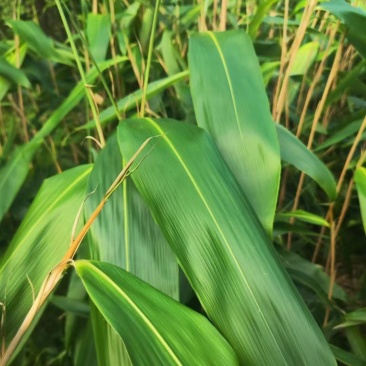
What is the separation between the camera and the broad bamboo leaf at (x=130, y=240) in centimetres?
40

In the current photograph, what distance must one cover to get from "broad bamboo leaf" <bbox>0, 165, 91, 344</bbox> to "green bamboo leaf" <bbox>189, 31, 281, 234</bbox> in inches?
5.8

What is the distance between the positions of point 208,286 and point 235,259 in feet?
0.09

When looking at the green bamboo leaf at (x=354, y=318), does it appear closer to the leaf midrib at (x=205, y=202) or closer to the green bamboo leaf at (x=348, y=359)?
the green bamboo leaf at (x=348, y=359)

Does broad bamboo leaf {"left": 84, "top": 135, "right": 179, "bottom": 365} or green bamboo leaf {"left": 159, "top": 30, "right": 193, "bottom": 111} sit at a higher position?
green bamboo leaf {"left": 159, "top": 30, "right": 193, "bottom": 111}

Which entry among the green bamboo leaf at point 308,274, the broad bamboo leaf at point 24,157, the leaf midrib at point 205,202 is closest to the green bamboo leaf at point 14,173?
the broad bamboo leaf at point 24,157

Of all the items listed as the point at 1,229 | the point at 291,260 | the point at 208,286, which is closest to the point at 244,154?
the point at 208,286

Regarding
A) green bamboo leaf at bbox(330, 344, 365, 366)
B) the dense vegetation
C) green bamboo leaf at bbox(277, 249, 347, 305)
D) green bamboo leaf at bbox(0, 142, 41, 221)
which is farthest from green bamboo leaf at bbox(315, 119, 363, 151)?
green bamboo leaf at bbox(0, 142, 41, 221)

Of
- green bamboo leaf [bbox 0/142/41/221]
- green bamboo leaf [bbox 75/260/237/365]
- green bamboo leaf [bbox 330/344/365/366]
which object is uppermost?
green bamboo leaf [bbox 75/260/237/365]

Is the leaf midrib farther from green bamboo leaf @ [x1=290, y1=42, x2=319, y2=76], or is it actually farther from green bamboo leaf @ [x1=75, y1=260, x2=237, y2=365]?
green bamboo leaf @ [x1=290, y1=42, x2=319, y2=76]

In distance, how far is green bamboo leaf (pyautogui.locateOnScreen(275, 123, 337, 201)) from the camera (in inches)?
20.3

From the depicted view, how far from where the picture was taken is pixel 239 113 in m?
0.46

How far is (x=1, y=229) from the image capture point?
0.80 meters

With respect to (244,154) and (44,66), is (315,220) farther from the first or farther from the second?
(44,66)

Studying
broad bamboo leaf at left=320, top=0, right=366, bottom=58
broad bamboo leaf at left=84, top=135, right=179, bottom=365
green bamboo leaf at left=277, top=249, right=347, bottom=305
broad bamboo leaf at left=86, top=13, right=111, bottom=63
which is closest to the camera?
broad bamboo leaf at left=84, top=135, right=179, bottom=365
